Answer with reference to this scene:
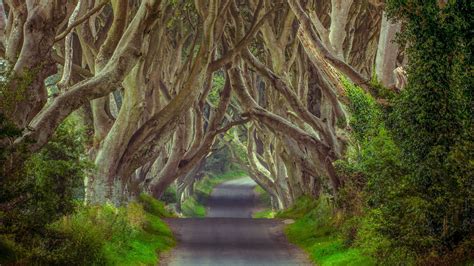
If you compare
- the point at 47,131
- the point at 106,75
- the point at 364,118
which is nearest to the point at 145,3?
the point at 106,75

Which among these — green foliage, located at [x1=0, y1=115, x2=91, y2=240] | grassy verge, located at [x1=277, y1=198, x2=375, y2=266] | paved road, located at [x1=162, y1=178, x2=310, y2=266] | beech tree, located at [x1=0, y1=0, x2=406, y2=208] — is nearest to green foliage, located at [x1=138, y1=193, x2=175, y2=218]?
beech tree, located at [x1=0, y1=0, x2=406, y2=208]

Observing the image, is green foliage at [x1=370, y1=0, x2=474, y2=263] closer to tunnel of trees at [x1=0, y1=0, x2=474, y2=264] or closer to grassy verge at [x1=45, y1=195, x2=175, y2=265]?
tunnel of trees at [x1=0, y1=0, x2=474, y2=264]

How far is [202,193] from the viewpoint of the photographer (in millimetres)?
69562

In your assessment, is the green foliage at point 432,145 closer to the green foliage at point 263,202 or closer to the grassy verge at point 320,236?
the grassy verge at point 320,236

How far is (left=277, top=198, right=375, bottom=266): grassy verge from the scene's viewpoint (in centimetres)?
1931

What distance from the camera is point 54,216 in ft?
47.6

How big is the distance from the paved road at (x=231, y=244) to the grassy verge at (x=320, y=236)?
43cm

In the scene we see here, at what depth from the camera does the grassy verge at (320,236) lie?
19312 millimetres

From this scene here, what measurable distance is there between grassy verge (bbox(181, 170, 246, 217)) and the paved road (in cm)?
2283

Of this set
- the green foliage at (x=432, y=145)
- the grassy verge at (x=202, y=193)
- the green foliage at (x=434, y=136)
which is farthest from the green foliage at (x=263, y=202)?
the green foliage at (x=434, y=136)

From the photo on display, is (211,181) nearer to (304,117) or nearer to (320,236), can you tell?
(304,117)

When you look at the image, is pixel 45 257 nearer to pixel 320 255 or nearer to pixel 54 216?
pixel 54 216

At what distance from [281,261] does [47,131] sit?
826 cm

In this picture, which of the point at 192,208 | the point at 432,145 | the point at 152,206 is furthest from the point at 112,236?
the point at 192,208
